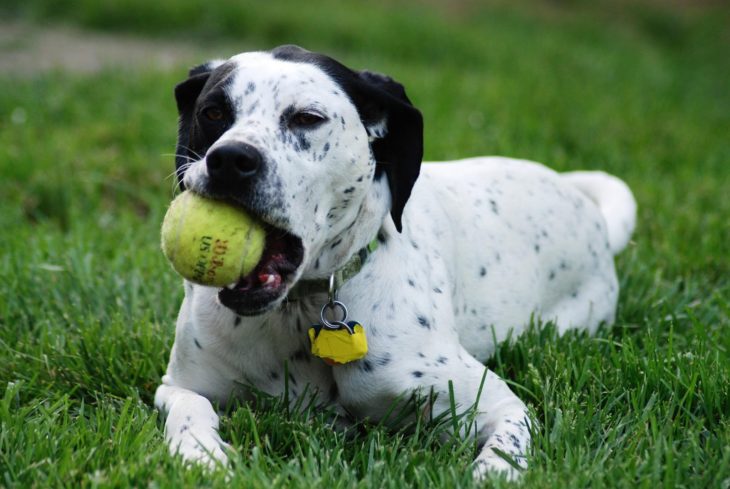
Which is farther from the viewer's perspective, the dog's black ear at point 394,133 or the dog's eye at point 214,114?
the dog's black ear at point 394,133

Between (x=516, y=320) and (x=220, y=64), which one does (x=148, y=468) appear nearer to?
(x=220, y=64)

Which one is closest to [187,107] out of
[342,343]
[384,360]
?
[342,343]

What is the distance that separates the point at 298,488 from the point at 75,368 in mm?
1288

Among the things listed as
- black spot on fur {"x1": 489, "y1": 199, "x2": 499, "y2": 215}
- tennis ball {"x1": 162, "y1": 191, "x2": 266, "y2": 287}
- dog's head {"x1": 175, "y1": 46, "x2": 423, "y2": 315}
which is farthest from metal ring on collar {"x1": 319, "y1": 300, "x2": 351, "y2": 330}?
black spot on fur {"x1": 489, "y1": 199, "x2": 499, "y2": 215}

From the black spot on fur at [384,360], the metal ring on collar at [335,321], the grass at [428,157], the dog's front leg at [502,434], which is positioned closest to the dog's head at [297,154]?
the metal ring on collar at [335,321]

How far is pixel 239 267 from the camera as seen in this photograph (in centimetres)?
256

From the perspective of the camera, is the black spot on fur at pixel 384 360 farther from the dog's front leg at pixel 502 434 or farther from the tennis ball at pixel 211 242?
the tennis ball at pixel 211 242

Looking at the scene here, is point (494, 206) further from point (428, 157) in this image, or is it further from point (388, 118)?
point (428, 157)

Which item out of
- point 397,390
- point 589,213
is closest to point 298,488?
point 397,390

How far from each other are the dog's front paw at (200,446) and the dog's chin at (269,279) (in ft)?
1.36

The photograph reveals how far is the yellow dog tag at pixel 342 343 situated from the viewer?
2863 millimetres

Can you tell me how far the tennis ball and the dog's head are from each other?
44mm

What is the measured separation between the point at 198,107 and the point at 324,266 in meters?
0.64

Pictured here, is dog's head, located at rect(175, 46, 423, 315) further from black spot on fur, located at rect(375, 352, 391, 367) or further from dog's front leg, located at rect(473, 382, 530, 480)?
dog's front leg, located at rect(473, 382, 530, 480)
